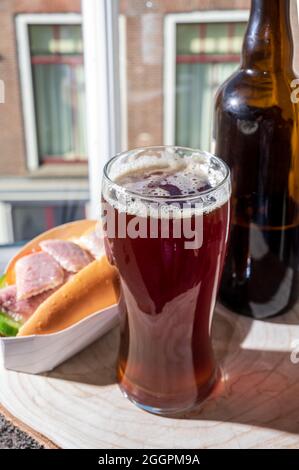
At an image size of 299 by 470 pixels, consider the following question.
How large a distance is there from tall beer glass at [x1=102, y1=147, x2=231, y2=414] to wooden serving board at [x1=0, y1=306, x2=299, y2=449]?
0.02 metres

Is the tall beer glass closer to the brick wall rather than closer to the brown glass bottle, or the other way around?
the brown glass bottle

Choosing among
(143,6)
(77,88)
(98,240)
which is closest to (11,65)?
(77,88)

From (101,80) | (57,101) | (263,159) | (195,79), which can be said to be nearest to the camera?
(263,159)

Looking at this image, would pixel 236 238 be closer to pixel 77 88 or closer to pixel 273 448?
pixel 273 448

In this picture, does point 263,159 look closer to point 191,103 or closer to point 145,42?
point 145,42

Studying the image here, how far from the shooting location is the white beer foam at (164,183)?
21.0 inches

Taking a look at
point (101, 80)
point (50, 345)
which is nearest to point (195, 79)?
point (101, 80)

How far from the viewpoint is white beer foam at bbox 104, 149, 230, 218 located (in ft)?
1.75

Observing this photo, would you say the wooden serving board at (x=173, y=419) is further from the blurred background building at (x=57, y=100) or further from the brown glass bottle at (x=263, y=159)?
the blurred background building at (x=57, y=100)

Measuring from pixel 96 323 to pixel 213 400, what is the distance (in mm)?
149

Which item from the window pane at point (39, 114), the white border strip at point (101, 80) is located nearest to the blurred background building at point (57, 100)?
the window pane at point (39, 114)

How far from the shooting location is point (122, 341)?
25.4 inches

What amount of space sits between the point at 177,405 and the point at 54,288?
186 millimetres

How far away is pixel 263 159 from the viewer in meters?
0.65
